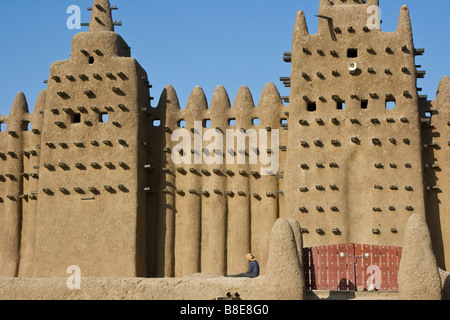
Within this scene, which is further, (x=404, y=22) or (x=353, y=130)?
(x=404, y=22)

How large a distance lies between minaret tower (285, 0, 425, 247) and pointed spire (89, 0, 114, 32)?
5742 mm

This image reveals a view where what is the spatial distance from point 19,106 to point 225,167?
22.4 feet

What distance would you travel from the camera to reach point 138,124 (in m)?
23.4

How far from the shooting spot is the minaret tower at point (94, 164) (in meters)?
22.7

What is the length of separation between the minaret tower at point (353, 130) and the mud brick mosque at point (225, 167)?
32 mm

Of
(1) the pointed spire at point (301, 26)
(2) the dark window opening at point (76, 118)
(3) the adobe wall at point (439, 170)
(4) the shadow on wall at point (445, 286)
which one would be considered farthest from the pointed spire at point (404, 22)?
(2) the dark window opening at point (76, 118)

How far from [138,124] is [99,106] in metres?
1.28

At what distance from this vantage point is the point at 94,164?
23.3 meters

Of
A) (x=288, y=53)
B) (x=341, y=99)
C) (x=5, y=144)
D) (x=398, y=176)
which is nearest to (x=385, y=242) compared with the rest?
(x=398, y=176)

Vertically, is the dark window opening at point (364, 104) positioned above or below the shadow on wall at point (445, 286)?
above

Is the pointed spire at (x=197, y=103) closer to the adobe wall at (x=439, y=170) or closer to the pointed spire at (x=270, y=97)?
the pointed spire at (x=270, y=97)

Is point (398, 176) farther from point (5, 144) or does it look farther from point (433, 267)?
point (5, 144)

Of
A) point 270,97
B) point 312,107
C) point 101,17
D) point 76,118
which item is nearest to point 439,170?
point 312,107

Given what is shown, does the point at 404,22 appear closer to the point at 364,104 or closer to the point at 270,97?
the point at 364,104
